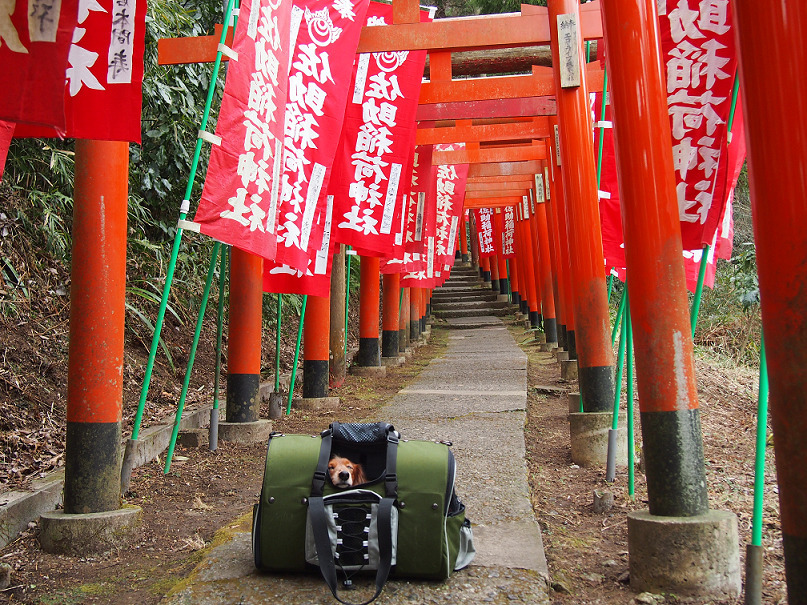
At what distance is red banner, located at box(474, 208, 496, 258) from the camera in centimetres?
2198

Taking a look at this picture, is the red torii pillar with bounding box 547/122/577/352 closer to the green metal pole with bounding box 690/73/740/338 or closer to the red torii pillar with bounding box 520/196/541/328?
the green metal pole with bounding box 690/73/740/338

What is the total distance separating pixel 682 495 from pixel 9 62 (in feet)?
9.69

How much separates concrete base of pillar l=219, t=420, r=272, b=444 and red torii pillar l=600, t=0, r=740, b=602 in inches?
142

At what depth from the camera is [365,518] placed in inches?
104

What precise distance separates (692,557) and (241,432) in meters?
3.89

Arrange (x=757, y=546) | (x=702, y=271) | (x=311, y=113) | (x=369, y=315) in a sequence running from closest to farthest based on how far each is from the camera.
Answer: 1. (x=757, y=546)
2. (x=702, y=271)
3. (x=311, y=113)
4. (x=369, y=315)

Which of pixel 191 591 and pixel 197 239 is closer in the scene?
pixel 191 591

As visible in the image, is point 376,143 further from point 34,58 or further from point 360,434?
point 34,58

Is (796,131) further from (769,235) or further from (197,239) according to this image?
(197,239)

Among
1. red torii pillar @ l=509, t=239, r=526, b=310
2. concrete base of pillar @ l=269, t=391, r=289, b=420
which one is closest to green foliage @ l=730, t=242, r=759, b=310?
concrete base of pillar @ l=269, t=391, r=289, b=420

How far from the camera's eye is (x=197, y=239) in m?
8.09

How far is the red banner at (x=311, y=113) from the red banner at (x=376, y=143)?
3.46 feet

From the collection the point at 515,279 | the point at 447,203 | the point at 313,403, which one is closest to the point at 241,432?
the point at 313,403

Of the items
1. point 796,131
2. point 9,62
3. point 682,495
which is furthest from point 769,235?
point 9,62
